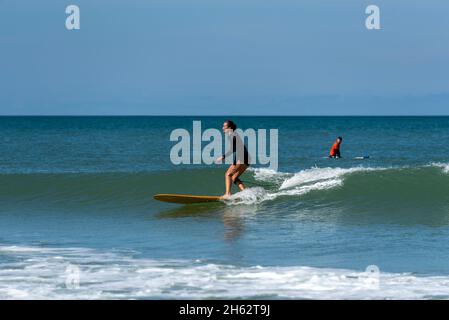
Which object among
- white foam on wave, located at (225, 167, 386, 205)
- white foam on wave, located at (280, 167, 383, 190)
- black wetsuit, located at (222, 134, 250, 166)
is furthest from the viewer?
white foam on wave, located at (280, 167, 383, 190)

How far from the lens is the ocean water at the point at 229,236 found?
986 centimetres

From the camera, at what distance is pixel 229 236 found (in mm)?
13859

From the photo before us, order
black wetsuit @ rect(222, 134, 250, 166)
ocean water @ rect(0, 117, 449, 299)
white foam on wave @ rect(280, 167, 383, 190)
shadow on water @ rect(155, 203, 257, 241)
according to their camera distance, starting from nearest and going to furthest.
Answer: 1. ocean water @ rect(0, 117, 449, 299)
2. shadow on water @ rect(155, 203, 257, 241)
3. black wetsuit @ rect(222, 134, 250, 166)
4. white foam on wave @ rect(280, 167, 383, 190)

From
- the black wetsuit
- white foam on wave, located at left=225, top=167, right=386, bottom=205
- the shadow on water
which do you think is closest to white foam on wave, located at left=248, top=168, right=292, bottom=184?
white foam on wave, located at left=225, top=167, right=386, bottom=205

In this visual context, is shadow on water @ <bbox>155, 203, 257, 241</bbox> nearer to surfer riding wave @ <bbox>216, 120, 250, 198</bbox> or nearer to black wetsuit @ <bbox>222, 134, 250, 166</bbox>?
surfer riding wave @ <bbox>216, 120, 250, 198</bbox>

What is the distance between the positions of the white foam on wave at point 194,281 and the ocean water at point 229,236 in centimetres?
2

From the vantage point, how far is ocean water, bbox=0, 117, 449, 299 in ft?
32.3

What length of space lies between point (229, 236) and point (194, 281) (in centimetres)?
379

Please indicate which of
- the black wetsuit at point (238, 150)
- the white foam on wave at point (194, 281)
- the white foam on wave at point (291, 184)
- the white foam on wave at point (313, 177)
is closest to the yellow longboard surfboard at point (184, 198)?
the white foam on wave at point (291, 184)

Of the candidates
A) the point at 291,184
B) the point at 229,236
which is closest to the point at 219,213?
the point at 229,236

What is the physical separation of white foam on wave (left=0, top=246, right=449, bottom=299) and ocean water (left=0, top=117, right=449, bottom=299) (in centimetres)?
2

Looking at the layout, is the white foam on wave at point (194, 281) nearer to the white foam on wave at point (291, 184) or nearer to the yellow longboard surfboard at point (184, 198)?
the yellow longboard surfboard at point (184, 198)

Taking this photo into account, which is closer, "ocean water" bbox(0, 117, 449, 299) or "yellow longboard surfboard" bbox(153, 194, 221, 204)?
"ocean water" bbox(0, 117, 449, 299)
